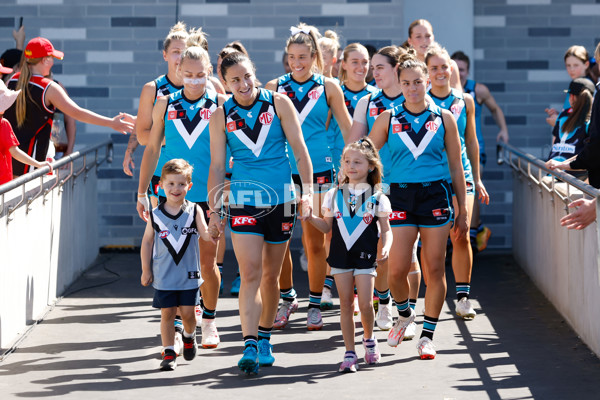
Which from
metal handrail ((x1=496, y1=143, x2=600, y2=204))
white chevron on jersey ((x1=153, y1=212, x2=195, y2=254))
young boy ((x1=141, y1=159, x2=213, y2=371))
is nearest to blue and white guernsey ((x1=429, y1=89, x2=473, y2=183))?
metal handrail ((x1=496, y1=143, x2=600, y2=204))

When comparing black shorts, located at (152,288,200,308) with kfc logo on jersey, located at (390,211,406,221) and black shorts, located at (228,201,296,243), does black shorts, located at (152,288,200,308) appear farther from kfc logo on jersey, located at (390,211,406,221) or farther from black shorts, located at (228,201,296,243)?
kfc logo on jersey, located at (390,211,406,221)

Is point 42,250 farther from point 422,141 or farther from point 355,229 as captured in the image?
point 422,141

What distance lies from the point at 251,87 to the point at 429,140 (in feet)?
4.07

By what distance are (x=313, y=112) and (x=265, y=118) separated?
4.62ft

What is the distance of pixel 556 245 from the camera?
8.74 metres

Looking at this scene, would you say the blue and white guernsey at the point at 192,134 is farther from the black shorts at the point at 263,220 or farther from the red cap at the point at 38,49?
the red cap at the point at 38,49

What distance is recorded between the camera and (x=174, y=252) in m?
6.65

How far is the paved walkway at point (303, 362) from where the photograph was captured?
6.13 metres

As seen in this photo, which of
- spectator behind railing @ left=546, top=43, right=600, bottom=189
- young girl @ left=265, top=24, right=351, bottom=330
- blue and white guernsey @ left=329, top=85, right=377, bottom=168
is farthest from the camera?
blue and white guernsey @ left=329, top=85, right=377, bottom=168

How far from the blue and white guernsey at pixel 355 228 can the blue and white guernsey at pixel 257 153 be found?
37cm

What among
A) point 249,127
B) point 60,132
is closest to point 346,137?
point 249,127

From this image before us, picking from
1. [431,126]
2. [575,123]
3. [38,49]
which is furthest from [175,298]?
[575,123]

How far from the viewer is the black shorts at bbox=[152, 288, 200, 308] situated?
21.7 feet

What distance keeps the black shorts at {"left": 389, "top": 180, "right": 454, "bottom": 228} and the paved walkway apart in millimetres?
861
